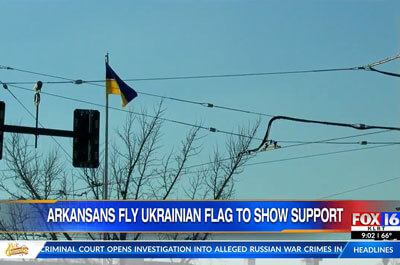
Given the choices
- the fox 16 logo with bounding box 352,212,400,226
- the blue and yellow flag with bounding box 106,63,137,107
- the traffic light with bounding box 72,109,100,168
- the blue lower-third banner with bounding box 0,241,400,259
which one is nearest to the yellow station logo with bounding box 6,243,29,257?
the blue lower-third banner with bounding box 0,241,400,259

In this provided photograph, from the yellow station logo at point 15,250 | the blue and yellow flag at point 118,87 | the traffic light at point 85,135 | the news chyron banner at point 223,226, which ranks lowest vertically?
the yellow station logo at point 15,250

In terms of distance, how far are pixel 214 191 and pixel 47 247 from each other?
1428 cm

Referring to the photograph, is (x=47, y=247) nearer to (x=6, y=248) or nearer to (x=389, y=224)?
(x=6, y=248)

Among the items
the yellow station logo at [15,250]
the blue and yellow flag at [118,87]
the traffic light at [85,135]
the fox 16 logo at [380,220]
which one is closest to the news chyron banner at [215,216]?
the fox 16 logo at [380,220]

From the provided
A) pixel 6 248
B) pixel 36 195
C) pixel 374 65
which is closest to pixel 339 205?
pixel 374 65

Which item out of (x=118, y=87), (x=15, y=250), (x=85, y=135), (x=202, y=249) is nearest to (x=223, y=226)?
(x=202, y=249)

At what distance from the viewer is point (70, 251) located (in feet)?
63.3

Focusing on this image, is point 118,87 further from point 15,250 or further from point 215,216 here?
point 15,250

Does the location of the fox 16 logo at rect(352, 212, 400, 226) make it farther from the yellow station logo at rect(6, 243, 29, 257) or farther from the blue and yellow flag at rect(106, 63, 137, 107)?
the blue and yellow flag at rect(106, 63, 137, 107)

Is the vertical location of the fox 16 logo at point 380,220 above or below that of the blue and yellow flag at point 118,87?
below

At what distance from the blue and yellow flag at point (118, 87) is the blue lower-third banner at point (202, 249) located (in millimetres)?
11520

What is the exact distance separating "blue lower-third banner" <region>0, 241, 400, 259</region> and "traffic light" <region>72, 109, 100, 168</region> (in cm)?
255

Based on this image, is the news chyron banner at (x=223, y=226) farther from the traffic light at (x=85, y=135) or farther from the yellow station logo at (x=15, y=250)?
the traffic light at (x=85, y=135)

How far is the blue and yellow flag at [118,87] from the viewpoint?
30000 millimetres
